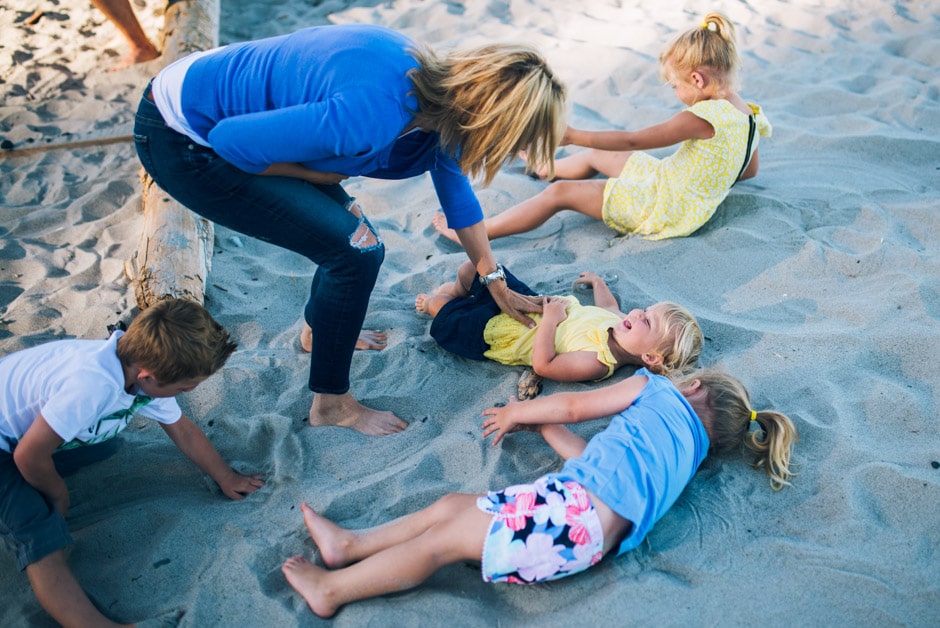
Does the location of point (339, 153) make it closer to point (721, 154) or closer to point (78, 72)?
point (721, 154)

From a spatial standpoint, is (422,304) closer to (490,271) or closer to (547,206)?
(490,271)

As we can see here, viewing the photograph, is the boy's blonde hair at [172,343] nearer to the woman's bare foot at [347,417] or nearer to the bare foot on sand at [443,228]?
the woman's bare foot at [347,417]

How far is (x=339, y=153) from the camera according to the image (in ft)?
6.24

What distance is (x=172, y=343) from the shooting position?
194 centimetres

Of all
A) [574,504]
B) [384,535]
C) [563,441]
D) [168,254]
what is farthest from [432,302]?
[574,504]

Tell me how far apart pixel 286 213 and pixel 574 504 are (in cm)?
118

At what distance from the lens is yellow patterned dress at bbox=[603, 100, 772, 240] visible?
11.2 ft

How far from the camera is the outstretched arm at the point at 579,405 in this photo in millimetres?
2275

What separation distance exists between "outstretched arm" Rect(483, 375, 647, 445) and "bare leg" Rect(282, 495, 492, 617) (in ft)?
1.69

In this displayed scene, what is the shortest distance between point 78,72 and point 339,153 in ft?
14.7

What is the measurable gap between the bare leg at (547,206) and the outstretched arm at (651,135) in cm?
27

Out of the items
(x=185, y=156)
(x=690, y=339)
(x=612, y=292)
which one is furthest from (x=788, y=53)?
(x=185, y=156)

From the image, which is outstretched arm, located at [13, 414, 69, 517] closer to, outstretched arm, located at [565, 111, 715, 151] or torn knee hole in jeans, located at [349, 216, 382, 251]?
torn knee hole in jeans, located at [349, 216, 382, 251]

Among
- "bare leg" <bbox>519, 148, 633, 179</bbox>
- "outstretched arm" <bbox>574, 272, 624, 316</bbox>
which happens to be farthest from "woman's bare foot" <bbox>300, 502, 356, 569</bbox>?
"bare leg" <bbox>519, 148, 633, 179</bbox>
